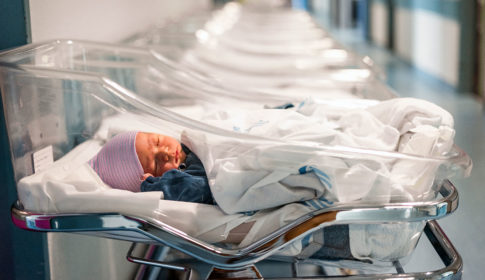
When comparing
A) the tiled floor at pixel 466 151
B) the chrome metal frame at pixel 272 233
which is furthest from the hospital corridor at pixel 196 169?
the tiled floor at pixel 466 151

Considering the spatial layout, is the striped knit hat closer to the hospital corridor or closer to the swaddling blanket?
the hospital corridor

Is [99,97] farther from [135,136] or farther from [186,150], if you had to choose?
[186,150]

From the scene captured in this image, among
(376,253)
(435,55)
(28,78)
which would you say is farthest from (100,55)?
(435,55)

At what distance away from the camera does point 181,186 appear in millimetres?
1078

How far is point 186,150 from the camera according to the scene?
1215 mm

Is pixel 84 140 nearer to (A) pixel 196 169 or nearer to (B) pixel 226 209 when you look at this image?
(A) pixel 196 169

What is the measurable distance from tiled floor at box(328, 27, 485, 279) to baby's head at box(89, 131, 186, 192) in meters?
1.19

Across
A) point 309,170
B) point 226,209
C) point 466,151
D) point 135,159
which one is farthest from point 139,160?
point 466,151

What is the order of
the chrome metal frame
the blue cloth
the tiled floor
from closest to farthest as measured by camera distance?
1. the chrome metal frame
2. the blue cloth
3. the tiled floor

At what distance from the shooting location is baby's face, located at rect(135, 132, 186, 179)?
1.16 metres

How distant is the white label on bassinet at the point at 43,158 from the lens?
1.13 metres

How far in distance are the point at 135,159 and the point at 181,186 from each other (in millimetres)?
132

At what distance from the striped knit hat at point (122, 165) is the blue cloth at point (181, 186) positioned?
56 mm

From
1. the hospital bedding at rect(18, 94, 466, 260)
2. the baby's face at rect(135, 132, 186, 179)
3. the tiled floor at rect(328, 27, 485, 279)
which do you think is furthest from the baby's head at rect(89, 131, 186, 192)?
the tiled floor at rect(328, 27, 485, 279)
